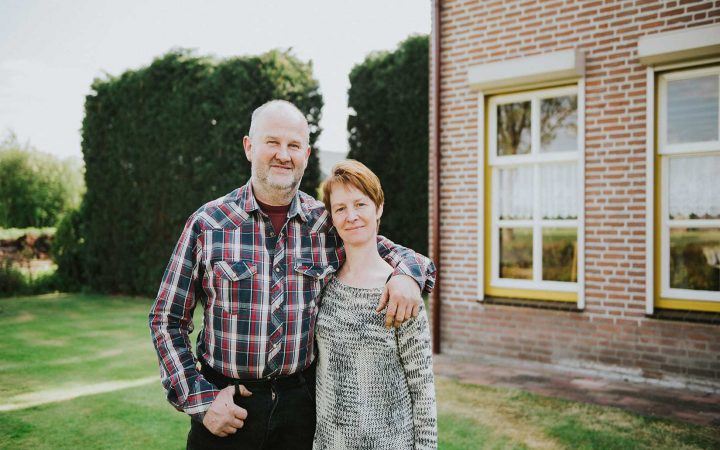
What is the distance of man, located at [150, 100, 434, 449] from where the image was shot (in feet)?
7.36

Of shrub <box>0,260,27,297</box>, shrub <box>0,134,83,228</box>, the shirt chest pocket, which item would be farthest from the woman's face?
shrub <box>0,134,83,228</box>

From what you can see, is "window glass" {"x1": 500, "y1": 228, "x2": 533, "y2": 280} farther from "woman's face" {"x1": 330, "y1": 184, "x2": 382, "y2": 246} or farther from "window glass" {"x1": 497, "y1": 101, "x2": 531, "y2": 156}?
"woman's face" {"x1": 330, "y1": 184, "x2": 382, "y2": 246}

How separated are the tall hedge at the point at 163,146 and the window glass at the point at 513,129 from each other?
4997mm

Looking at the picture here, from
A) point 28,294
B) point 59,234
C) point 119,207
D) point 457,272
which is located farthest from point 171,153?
point 457,272

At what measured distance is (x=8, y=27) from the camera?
1284 centimetres

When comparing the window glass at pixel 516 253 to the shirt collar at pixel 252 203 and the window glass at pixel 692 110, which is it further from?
the shirt collar at pixel 252 203

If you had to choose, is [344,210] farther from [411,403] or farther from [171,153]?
[171,153]

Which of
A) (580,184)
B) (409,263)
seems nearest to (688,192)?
(580,184)

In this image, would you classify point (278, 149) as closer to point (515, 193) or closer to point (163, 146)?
point (515, 193)

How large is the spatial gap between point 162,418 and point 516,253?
423 cm

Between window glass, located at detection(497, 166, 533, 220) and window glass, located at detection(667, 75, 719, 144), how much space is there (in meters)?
1.55

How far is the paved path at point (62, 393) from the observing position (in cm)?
517

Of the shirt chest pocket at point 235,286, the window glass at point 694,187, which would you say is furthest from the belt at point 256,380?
the window glass at point 694,187

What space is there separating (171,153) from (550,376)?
28.1 feet
